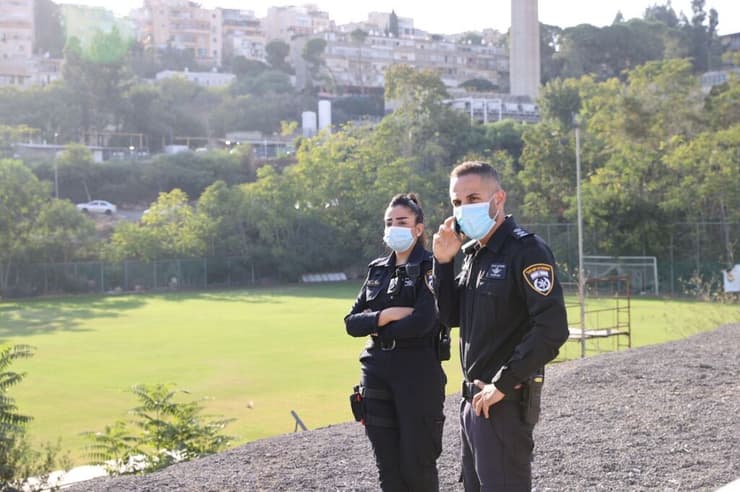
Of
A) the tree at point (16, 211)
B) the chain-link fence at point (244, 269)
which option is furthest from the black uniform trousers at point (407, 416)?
the tree at point (16, 211)

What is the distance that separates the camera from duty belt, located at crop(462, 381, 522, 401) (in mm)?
4164

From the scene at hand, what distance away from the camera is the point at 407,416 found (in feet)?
17.1

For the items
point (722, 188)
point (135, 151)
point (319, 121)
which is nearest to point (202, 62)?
point (319, 121)

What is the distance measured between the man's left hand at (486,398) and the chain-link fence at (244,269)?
3650 centimetres

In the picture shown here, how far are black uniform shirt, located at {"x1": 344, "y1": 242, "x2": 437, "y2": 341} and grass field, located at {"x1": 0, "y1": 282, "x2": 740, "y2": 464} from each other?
26.6ft

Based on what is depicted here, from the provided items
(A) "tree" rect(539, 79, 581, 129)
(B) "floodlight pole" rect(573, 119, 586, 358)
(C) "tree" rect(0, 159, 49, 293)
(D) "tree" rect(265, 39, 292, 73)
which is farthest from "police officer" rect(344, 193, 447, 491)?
(D) "tree" rect(265, 39, 292, 73)

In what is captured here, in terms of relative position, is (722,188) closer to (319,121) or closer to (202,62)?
(319,121)

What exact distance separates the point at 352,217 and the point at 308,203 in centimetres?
291

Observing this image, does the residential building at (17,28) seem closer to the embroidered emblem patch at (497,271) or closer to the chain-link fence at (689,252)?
the chain-link fence at (689,252)

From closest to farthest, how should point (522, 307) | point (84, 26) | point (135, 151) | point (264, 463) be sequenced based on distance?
point (522, 307) < point (264, 463) < point (135, 151) < point (84, 26)

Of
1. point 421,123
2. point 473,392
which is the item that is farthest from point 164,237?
point 473,392

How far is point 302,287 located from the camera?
53.6m

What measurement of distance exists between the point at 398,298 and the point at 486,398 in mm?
1421

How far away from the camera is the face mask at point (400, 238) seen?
5465 millimetres
